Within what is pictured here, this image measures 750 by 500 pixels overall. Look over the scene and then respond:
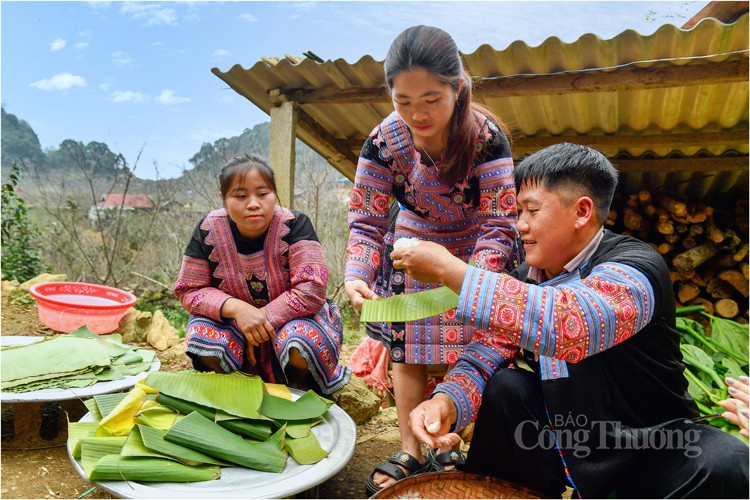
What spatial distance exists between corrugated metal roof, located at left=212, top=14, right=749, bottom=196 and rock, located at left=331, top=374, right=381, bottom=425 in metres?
2.11

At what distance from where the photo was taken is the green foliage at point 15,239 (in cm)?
663

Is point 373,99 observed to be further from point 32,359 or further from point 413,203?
point 32,359

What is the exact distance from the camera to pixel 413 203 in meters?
2.12

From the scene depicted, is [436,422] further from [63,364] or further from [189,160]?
[189,160]

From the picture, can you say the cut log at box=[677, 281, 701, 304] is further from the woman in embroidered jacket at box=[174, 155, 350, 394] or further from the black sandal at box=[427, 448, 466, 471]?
the black sandal at box=[427, 448, 466, 471]

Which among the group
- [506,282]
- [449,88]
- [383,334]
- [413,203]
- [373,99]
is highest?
[373,99]

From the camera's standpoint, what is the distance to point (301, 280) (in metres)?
2.41

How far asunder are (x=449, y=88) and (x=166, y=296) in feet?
27.5

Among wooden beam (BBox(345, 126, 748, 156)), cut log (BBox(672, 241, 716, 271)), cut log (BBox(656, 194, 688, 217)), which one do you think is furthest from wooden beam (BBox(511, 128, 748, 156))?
cut log (BBox(672, 241, 716, 271))

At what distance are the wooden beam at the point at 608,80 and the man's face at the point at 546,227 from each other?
2387 mm

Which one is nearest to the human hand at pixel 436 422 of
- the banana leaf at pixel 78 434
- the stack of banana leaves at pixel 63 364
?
the banana leaf at pixel 78 434

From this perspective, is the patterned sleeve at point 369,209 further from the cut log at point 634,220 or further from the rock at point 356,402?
the cut log at point 634,220

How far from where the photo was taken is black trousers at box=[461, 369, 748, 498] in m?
1.20

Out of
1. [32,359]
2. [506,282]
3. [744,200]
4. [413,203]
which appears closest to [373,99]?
[413,203]
